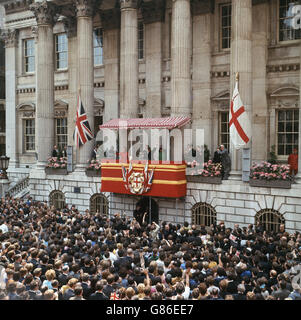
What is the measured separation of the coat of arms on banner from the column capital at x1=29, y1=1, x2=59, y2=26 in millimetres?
12178

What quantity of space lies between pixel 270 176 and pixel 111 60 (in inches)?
592

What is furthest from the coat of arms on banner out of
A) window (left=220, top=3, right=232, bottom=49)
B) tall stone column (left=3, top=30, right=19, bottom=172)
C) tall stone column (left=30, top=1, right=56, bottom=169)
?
tall stone column (left=3, top=30, right=19, bottom=172)

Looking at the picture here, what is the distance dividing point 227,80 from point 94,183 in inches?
403

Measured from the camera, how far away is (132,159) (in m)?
23.3

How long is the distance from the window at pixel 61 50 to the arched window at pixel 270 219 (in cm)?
1949

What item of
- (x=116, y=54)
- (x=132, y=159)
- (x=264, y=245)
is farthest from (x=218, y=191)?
(x=116, y=54)

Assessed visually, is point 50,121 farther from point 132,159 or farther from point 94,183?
point 132,159

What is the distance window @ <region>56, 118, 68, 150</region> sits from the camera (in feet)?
108

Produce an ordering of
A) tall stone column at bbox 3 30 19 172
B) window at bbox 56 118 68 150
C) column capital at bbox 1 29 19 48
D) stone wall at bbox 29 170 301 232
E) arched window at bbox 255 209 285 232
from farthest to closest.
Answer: tall stone column at bbox 3 30 19 172 < column capital at bbox 1 29 19 48 < window at bbox 56 118 68 150 < arched window at bbox 255 209 285 232 < stone wall at bbox 29 170 301 232

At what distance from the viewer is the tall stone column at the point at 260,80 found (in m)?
24.0

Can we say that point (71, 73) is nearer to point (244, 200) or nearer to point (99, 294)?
point (244, 200)

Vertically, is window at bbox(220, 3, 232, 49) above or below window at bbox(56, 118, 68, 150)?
above

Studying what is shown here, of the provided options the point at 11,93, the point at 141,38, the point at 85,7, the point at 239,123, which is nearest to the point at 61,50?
the point at 11,93

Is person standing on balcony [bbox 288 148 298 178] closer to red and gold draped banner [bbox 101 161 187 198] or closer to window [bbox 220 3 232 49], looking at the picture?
red and gold draped banner [bbox 101 161 187 198]
